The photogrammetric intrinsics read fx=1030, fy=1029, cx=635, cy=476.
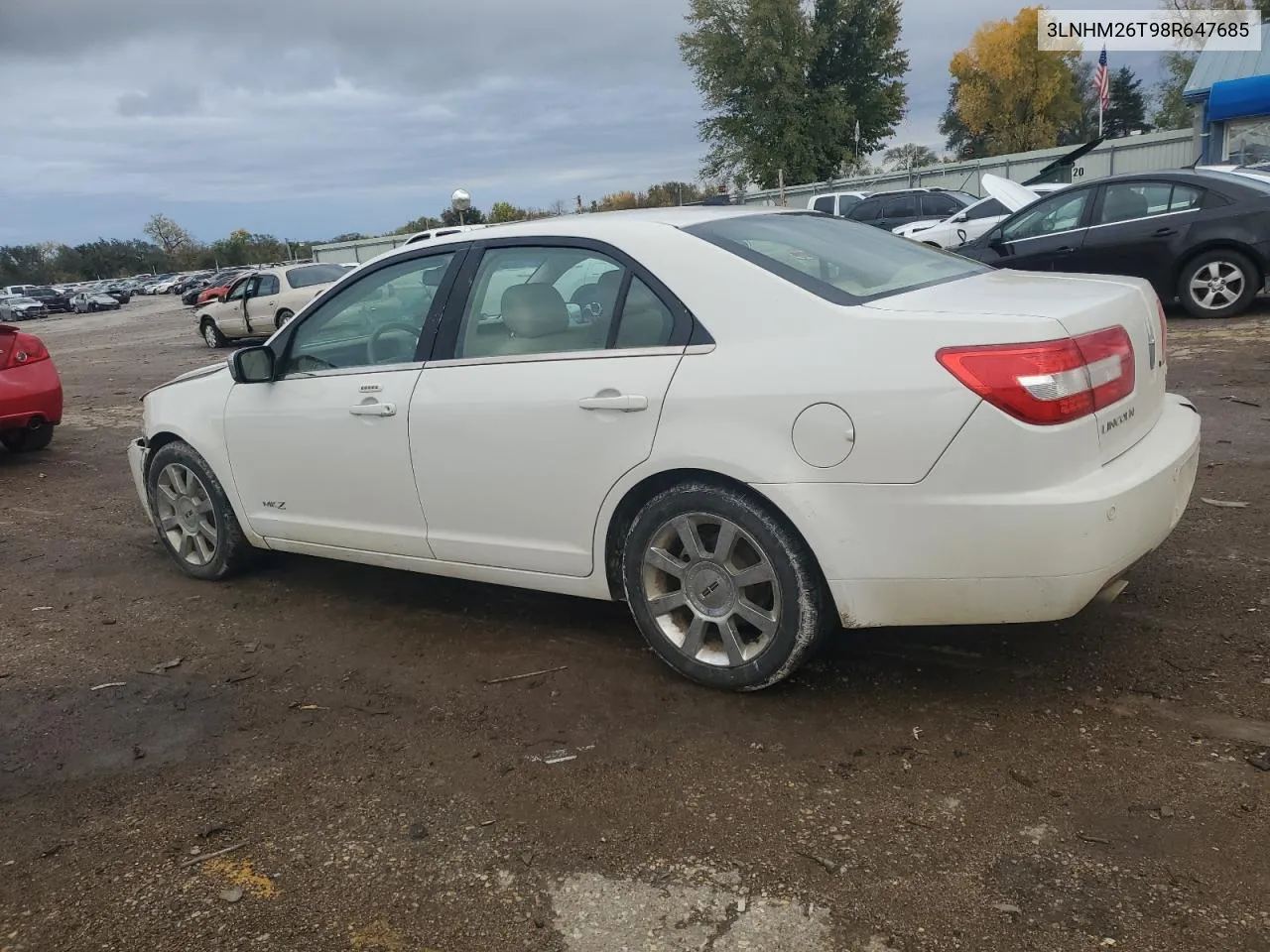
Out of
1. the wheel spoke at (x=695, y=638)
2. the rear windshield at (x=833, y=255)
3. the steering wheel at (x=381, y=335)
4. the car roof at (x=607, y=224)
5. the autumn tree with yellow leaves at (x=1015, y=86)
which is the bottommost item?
the wheel spoke at (x=695, y=638)

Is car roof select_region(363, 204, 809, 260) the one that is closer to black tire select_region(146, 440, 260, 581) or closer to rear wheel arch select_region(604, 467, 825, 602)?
rear wheel arch select_region(604, 467, 825, 602)

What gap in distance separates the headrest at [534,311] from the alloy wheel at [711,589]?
0.87 m

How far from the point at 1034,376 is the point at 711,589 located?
1194 mm

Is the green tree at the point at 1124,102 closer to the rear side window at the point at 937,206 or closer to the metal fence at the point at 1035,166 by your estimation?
the metal fence at the point at 1035,166

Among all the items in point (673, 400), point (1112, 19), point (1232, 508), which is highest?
point (1112, 19)

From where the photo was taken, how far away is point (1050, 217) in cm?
1113

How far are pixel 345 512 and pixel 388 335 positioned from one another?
2.50 feet

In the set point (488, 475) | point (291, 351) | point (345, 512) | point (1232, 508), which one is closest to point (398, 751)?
point (488, 475)

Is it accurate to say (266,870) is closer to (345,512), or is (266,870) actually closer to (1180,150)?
(345,512)

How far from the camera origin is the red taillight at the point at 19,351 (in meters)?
8.27

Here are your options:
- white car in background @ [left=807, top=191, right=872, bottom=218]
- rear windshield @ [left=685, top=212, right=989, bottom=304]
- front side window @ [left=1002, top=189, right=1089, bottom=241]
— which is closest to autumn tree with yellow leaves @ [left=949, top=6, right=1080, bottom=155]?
white car in background @ [left=807, top=191, right=872, bottom=218]

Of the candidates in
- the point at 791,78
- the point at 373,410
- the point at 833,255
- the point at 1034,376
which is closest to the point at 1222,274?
the point at 833,255

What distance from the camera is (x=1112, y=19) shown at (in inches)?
1314

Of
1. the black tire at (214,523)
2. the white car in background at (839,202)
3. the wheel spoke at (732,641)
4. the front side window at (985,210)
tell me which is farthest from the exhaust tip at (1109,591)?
the white car in background at (839,202)
